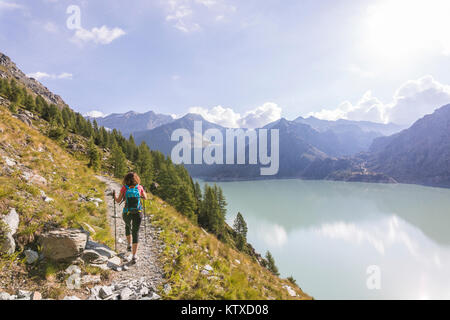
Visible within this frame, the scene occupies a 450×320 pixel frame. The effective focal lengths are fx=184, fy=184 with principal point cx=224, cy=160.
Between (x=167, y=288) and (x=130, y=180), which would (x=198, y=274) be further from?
(x=130, y=180)

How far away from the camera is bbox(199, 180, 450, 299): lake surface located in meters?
38.2

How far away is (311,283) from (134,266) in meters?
45.6

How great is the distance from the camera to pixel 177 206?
34.8 metres

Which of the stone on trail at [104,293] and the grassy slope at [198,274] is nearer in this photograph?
the stone on trail at [104,293]

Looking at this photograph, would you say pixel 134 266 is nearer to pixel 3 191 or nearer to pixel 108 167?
pixel 3 191

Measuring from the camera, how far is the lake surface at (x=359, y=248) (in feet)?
125

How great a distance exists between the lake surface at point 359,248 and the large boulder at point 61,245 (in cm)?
4340

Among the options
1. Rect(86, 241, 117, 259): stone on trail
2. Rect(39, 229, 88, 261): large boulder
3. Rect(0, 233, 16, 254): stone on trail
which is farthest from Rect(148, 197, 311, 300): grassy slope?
Rect(0, 233, 16, 254): stone on trail

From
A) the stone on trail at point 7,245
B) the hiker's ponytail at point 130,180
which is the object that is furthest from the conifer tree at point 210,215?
the stone on trail at point 7,245

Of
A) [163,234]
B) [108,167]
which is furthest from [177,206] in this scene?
[163,234]

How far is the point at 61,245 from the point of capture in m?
5.48

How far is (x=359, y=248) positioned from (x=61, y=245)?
240 feet

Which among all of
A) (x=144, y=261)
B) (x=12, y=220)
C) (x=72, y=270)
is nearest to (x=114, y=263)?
(x=144, y=261)

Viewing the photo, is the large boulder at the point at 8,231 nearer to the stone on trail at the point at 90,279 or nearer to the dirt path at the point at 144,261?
the stone on trail at the point at 90,279
